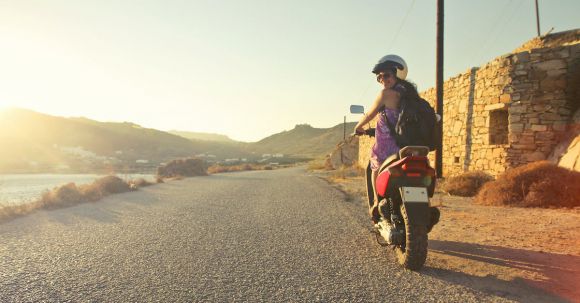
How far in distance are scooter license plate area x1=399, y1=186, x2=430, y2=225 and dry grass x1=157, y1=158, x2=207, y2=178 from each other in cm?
2112

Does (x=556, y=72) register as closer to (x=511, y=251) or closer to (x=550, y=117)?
(x=550, y=117)

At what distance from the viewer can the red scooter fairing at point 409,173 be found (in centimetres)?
369

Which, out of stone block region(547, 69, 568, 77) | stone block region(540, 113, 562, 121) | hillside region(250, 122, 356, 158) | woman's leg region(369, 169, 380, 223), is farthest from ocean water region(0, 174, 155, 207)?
hillside region(250, 122, 356, 158)

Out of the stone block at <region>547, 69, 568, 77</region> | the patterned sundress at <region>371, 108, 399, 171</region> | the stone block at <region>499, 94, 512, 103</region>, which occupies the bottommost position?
the patterned sundress at <region>371, 108, 399, 171</region>

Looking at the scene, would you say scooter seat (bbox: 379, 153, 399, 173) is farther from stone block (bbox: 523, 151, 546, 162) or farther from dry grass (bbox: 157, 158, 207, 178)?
dry grass (bbox: 157, 158, 207, 178)

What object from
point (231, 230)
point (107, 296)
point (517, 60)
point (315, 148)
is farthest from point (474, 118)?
point (315, 148)

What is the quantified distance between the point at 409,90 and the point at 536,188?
5785 millimetres

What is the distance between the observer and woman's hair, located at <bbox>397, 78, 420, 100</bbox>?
407 cm

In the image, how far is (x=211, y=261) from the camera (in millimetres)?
4211

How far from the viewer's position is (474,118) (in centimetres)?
1189

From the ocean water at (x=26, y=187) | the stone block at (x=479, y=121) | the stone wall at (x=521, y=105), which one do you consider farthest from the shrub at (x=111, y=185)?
the stone block at (x=479, y=121)

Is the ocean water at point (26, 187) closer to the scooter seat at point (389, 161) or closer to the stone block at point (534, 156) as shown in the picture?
the scooter seat at point (389, 161)

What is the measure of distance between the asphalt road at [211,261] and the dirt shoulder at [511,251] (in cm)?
23

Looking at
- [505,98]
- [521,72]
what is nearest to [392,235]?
[505,98]
